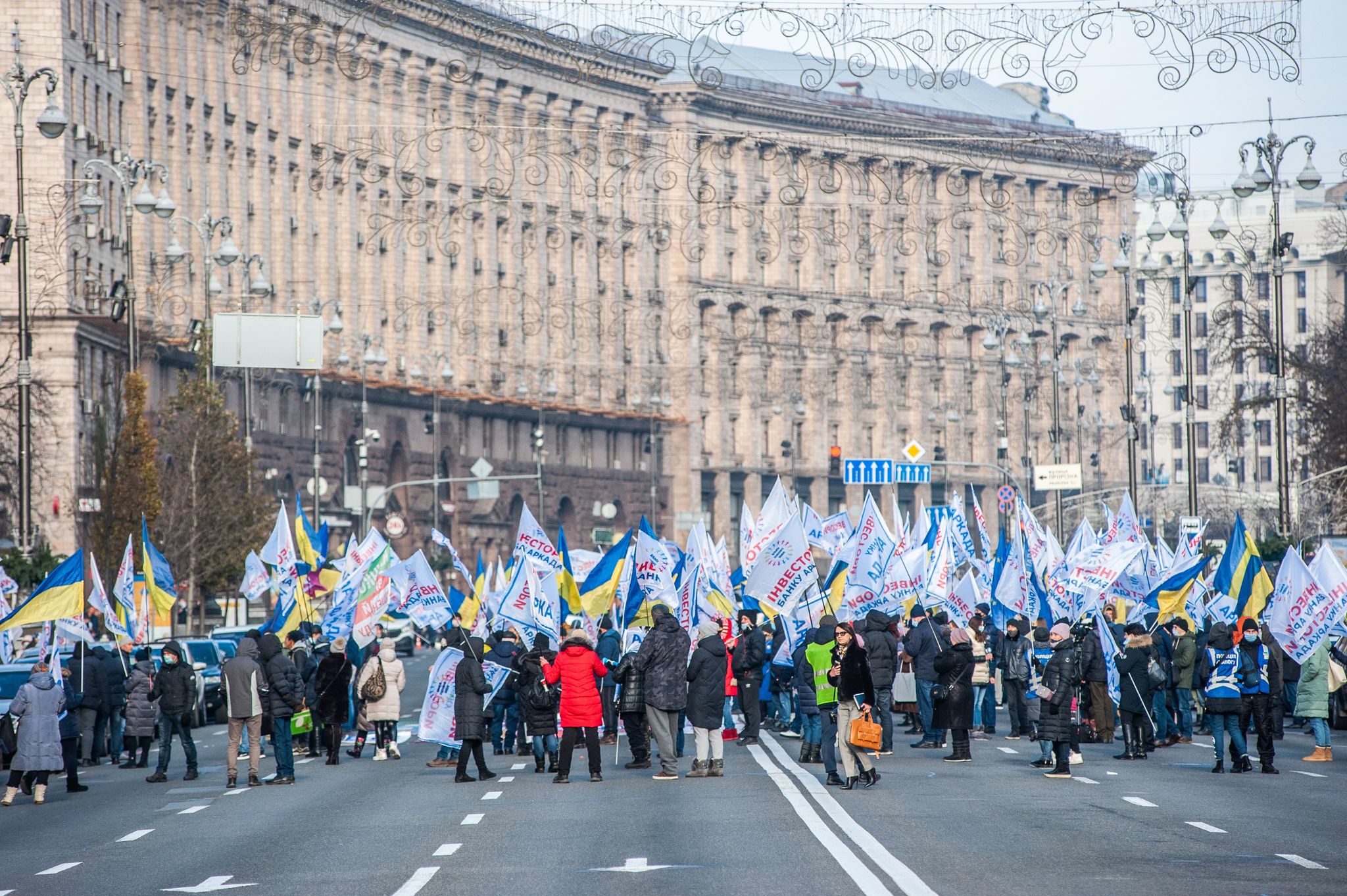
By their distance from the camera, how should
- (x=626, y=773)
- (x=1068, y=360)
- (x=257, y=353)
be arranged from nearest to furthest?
(x=626, y=773) < (x=257, y=353) < (x=1068, y=360)

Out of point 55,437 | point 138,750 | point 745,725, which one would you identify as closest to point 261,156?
point 55,437

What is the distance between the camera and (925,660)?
28.4m

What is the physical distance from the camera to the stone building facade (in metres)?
61.1

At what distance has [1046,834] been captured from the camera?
1731 centimetres

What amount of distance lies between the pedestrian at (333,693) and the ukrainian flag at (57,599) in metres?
2.83

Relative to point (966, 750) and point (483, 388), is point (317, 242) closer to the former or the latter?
point (483, 388)

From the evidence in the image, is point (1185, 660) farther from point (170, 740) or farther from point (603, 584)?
point (170, 740)

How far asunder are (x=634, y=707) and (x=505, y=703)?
404 cm

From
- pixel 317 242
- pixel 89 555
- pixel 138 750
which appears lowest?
pixel 138 750

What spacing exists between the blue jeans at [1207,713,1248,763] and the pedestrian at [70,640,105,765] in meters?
12.9

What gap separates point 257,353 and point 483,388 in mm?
41927

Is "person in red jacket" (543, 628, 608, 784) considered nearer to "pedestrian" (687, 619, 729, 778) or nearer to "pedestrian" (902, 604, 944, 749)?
"pedestrian" (687, 619, 729, 778)

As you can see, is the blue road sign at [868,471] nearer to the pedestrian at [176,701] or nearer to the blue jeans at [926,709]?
the blue jeans at [926,709]

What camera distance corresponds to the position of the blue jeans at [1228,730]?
2372 centimetres
